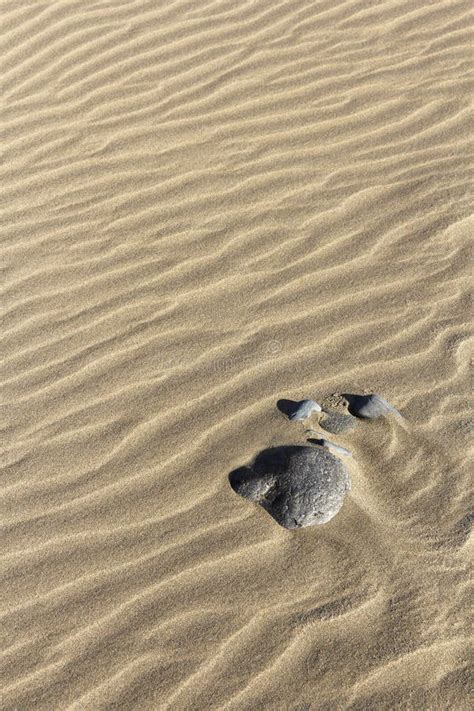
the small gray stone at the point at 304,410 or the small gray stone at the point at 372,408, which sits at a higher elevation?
the small gray stone at the point at 304,410

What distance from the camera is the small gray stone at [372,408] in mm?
3172

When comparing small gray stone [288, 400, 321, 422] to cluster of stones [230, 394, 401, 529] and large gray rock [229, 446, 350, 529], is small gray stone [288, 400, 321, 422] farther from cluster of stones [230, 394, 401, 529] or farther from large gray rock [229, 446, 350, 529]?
large gray rock [229, 446, 350, 529]

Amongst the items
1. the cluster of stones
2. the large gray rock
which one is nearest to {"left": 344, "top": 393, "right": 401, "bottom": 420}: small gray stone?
the cluster of stones

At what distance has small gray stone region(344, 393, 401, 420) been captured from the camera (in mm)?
3172

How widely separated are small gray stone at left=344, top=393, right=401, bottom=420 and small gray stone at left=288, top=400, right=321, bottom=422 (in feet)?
0.45

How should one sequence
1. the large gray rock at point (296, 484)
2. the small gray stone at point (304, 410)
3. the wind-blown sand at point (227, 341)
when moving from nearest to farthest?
the wind-blown sand at point (227, 341) → the large gray rock at point (296, 484) → the small gray stone at point (304, 410)

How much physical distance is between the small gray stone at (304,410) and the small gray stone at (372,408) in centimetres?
14

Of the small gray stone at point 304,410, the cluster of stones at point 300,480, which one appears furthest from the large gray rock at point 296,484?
the small gray stone at point 304,410

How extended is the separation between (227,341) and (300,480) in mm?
820

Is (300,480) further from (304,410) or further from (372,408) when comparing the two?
(372,408)

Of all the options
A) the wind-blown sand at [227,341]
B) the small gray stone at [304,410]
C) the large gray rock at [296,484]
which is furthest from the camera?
the small gray stone at [304,410]

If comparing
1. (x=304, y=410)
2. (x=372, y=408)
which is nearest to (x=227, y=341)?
(x=304, y=410)

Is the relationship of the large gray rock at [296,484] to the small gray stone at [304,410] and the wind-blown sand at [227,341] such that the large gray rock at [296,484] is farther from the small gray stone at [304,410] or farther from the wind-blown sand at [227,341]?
the small gray stone at [304,410]

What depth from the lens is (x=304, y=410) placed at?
3166 mm
